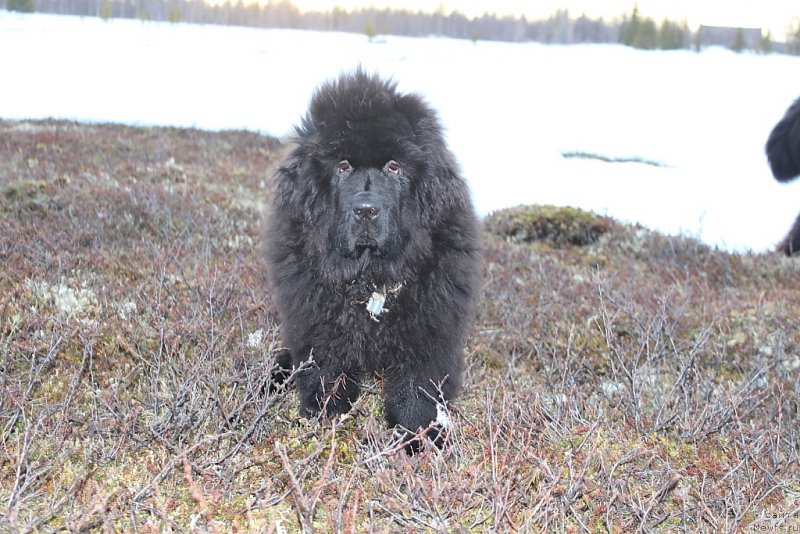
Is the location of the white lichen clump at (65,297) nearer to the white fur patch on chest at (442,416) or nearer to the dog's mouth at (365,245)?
the dog's mouth at (365,245)

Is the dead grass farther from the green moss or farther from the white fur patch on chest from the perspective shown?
the green moss

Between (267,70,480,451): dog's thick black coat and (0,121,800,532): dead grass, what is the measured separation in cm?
27

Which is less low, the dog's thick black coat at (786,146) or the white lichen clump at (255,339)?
the dog's thick black coat at (786,146)

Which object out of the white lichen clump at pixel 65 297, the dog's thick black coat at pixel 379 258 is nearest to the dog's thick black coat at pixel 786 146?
the dog's thick black coat at pixel 379 258

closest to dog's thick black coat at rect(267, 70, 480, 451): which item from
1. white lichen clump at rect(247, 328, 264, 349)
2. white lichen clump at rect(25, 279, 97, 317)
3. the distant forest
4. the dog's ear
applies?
white lichen clump at rect(247, 328, 264, 349)

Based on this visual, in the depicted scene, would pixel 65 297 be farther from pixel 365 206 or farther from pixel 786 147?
pixel 786 147

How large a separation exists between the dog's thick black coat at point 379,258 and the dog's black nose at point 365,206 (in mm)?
114

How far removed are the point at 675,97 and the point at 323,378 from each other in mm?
23348

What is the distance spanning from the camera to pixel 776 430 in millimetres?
4043

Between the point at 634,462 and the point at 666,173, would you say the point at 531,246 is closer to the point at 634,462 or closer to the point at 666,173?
the point at 634,462

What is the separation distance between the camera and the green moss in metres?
9.99

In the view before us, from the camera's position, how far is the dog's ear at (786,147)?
8.20 metres

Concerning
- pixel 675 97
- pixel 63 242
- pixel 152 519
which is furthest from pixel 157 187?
pixel 675 97

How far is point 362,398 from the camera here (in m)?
4.44
